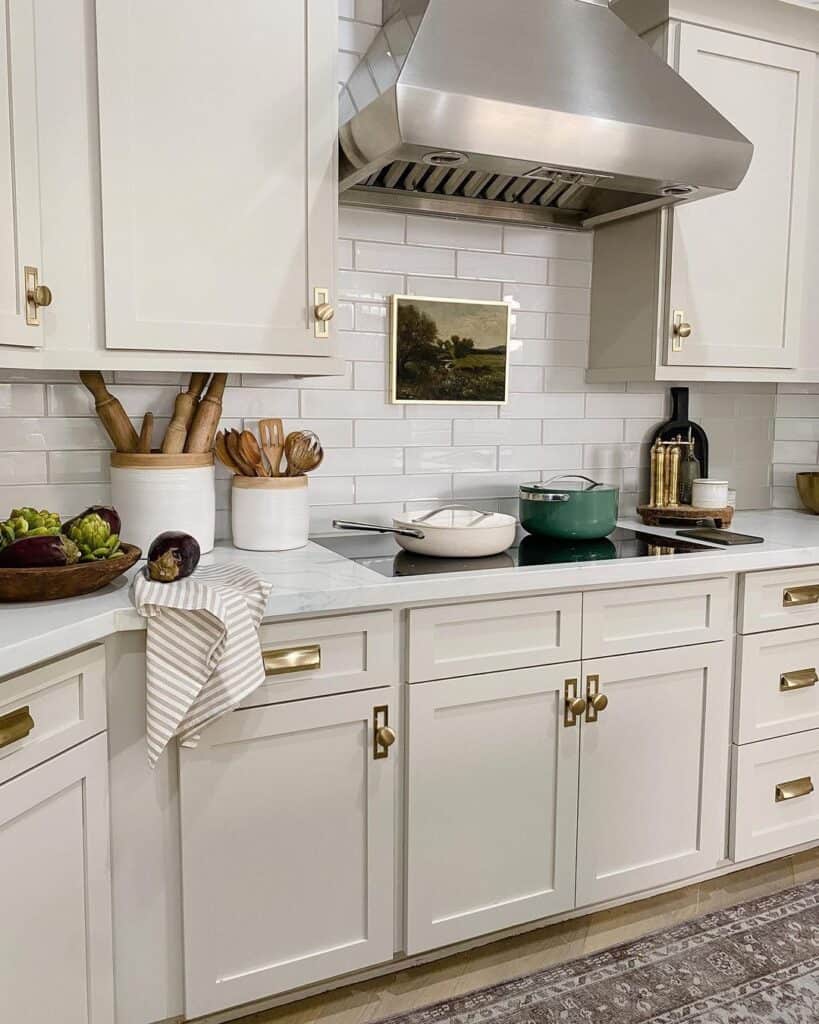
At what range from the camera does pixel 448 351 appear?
262 centimetres

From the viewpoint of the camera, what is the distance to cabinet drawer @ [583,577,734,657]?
2154 mm

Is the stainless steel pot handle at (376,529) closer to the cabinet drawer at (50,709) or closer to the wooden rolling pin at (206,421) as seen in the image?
the wooden rolling pin at (206,421)

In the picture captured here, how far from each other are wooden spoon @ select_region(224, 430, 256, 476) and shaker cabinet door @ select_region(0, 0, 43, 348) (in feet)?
1.84

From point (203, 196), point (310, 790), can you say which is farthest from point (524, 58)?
point (310, 790)

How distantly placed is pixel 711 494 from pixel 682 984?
1.32 meters

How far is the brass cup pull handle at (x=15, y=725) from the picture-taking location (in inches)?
56.1

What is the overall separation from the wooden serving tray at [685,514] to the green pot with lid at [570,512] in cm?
37

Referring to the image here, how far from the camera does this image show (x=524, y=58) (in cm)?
205

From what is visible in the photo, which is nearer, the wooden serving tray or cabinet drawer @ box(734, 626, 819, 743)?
cabinet drawer @ box(734, 626, 819, 743)

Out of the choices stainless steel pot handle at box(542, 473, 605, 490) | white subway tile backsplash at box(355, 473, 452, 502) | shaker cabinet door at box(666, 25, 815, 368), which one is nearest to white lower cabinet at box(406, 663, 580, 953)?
stainless steel pot handle at box(542, 473, 605, 490)

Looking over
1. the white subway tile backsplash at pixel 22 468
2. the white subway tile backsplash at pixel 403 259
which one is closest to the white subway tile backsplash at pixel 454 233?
the white subway tile backsplash at pixel 403 259

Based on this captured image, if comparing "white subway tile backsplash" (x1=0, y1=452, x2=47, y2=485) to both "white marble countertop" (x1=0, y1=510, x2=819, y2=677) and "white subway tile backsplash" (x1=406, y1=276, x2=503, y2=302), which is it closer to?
"white marble countertop" (x1=0, y1=510, x2=819, y2=677)

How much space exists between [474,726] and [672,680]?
571 millimetres

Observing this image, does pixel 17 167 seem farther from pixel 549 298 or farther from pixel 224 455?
pixel 549 298
